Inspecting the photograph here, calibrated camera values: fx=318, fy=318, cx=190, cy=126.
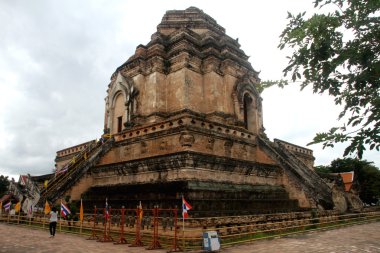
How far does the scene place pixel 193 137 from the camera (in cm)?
1597

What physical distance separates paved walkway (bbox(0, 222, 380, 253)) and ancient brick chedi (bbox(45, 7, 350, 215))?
8.93ft

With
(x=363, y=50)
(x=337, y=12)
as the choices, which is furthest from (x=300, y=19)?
(x=363, y=50)

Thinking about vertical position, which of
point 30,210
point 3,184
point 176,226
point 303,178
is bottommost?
point 176,226

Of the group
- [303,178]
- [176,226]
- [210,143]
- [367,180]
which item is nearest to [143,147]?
[210,143]

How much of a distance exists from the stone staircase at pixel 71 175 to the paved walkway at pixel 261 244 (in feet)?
11.6

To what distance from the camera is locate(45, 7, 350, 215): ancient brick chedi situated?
48.4 feet

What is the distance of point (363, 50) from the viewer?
505 cm

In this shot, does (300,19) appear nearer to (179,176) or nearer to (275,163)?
(179,176)

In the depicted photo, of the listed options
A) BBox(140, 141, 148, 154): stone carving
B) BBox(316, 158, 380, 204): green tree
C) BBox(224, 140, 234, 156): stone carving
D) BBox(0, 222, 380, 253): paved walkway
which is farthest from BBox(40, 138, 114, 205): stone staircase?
BBox(316, 158, 380, 204): green tree

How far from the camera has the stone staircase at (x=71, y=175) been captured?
17078 mm

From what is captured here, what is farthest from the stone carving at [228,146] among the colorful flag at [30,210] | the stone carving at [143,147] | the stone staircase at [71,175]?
the colorful flag at [30,210]

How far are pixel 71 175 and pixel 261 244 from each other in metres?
11.6

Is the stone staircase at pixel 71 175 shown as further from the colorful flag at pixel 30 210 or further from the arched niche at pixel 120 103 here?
the arched niche at pixel 120 103

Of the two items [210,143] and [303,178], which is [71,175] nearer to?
[210,143]
